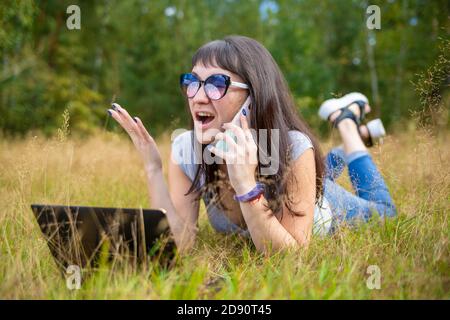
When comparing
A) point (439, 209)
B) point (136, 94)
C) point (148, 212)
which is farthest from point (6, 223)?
point (136, 94)

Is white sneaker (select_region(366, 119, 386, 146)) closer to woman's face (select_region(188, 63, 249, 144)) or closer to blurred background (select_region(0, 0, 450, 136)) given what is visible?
woman's face (select_region(188, 63, 249, 144))

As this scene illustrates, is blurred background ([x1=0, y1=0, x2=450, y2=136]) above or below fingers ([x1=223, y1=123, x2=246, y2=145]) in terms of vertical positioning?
above

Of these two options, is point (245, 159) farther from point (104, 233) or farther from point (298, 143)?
point (104, 233)

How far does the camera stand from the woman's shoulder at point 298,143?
2102 mm

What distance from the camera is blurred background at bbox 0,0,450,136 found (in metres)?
9.01

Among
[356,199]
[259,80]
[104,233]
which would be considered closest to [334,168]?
[356,199]

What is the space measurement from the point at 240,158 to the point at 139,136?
713 millimetres

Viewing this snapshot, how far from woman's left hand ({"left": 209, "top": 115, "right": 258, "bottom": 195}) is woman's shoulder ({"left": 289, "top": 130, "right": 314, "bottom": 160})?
0.34 metres

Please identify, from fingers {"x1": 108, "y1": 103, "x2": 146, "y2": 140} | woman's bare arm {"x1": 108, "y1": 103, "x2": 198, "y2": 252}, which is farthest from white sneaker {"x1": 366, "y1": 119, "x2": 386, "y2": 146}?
fingers {"x1": 108, "y1": 103, "x2": 146, "y2": 140}

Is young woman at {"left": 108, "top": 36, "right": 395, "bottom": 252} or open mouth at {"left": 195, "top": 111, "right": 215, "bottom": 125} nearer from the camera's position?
young woman at {"left": 108, "top": 36, "right": 395, "bottom": 252}

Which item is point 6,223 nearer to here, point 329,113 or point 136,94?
point 329,113

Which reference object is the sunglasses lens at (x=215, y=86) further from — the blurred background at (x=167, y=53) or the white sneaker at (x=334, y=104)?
the blurred background at (x=167, y=53)

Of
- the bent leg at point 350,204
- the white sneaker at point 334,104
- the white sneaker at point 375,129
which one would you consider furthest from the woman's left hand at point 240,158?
the white sneaker at point 375,129

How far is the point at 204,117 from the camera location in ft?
7.47
